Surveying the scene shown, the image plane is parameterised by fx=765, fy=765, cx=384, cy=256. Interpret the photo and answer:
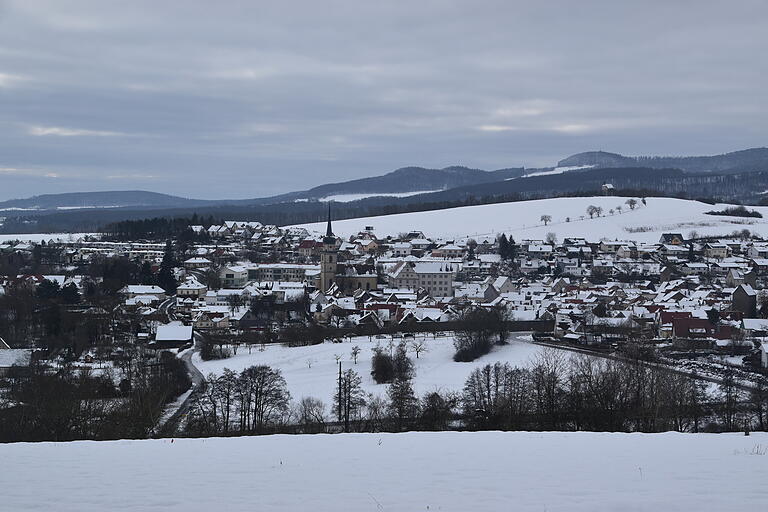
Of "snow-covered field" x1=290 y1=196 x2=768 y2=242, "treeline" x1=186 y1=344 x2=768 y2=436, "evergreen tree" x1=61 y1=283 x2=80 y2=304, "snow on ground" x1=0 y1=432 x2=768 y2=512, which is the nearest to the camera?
"snow on ground" x1=0 y1=432 x2=768 y2=512

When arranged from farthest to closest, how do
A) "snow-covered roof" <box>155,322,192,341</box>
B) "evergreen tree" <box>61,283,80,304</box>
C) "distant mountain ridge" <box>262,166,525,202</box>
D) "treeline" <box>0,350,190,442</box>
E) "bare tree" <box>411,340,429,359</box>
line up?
"distant mountain ridge" <box>262,166,525,202</box> < "evergreen tree" <box>61,283,80,304</box> < "snow-covered roof" <box>155,322,192,341</box> < "bare tree" <box>411,340,429,359</box> < "treeline" <box>0,350,190,442</box>

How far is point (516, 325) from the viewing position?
28.6m

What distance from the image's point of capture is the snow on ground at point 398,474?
4699 millimetres

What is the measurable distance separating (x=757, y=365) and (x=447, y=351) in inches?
338

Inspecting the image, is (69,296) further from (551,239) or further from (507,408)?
(551,239)

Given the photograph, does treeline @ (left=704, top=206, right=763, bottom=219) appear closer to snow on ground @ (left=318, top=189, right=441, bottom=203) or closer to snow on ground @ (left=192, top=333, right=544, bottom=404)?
snow on ground @ (left=192, top=333, right=544, bottom=404)

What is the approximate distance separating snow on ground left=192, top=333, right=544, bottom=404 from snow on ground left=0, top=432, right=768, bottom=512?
963 cm

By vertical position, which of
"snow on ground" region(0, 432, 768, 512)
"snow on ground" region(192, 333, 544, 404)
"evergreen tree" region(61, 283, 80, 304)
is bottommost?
→ "snow on ground" region(192, 333, 544, 404)

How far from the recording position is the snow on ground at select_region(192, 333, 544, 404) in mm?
18172

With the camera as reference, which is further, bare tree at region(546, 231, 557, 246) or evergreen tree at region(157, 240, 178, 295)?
bare tree at region(546, 231, 557, 246)

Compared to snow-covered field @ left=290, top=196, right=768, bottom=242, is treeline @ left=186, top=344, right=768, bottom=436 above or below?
below

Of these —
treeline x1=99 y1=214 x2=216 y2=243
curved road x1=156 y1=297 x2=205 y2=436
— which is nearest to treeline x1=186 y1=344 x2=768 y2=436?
curved road x1=156 y1=297 x2=205 y2=436

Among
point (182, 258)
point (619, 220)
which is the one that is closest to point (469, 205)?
point (619, 220)

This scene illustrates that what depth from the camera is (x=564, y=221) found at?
69.9 meters
